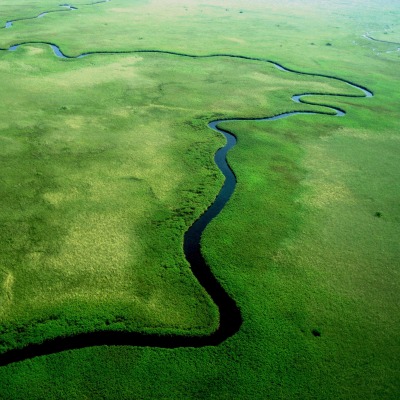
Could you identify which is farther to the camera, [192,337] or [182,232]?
[182,232]

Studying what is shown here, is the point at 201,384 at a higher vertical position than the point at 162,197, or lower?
lower

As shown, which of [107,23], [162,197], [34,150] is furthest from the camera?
[107,23]

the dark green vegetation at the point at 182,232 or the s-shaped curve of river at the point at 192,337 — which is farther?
the s-shaped curve of river at the point at 192,337

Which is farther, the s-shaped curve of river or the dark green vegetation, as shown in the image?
the s-shaped curve of river

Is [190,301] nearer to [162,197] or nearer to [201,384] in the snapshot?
[201,384]

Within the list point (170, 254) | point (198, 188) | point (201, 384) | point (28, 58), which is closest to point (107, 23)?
point (28, 58)

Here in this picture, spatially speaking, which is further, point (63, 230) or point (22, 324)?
point (63, 230)

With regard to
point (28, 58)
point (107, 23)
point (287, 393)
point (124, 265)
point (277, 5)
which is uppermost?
point (277, 5)

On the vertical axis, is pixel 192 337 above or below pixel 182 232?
below
